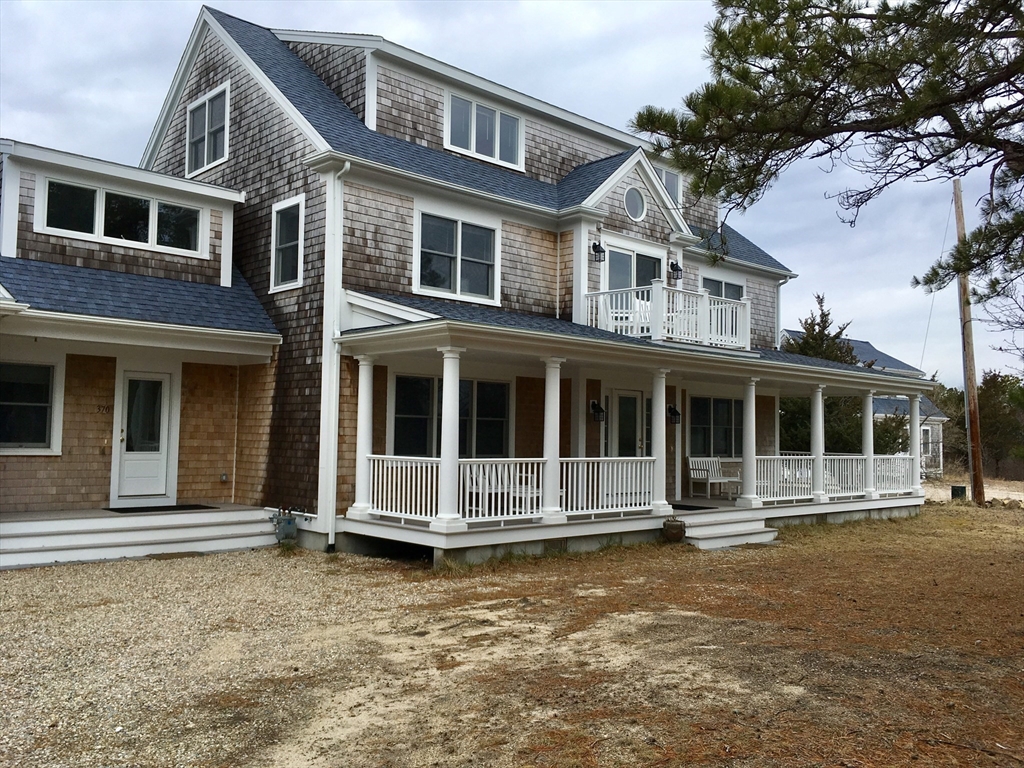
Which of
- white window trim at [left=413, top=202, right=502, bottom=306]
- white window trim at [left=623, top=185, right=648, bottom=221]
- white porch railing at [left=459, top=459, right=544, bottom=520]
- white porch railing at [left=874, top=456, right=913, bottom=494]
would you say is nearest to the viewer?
white porch railing at [left=459, top=459, right=544, bottom=520]

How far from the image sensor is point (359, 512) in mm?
12219

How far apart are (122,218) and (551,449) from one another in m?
7.58

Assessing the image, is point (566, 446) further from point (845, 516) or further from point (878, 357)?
point (878, 357)

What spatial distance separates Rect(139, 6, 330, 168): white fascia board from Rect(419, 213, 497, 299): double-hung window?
7.54 ft

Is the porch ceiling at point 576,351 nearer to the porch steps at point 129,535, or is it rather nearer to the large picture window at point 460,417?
the large picture window at point 460,417

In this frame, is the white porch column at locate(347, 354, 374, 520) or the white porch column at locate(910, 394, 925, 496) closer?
the white porch column at locate(347, 354, 374, 520)

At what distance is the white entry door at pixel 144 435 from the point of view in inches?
515

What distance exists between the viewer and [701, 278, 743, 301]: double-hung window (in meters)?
20.1

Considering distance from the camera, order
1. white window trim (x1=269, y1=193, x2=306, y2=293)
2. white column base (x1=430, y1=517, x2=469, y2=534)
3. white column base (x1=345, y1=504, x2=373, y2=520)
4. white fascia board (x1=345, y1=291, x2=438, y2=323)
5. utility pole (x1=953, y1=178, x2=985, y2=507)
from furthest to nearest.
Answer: utility pole (x1=953, y1=178, x2=985, y2=507) < white window trim (x1=269, y1=193, x2=306, y2=293) < white column base (x1=345, y1=504, x2=373, y2=520) < white fascia board (x1=345, y1=291, x2=438, y2=323) < white column base (x1=430, y1=517, x2=469, y2=534)

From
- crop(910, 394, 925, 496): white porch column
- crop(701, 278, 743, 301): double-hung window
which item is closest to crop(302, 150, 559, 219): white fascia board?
crop(701, 278, 743, 301): double-hung window

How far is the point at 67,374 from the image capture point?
40.9 ft

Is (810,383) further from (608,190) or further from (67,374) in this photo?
(67,374)

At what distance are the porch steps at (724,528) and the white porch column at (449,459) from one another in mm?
4443

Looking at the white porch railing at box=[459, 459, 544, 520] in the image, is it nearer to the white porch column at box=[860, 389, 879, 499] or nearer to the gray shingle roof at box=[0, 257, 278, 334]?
the gray shingle roof at box=[0, 257, 278, 334]
